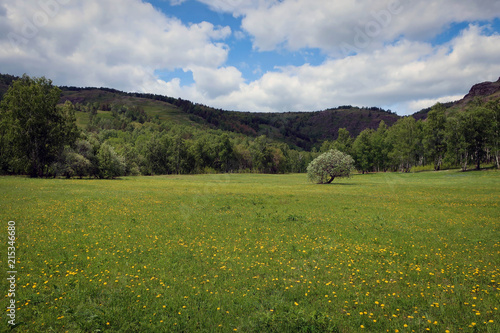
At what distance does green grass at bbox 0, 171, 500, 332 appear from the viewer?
23.4 feet

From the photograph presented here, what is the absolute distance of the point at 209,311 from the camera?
25.0ft

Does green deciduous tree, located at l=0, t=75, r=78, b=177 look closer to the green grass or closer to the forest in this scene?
the forest

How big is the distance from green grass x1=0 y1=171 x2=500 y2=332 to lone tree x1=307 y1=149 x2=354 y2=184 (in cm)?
3722

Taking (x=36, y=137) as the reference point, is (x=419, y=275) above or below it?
below

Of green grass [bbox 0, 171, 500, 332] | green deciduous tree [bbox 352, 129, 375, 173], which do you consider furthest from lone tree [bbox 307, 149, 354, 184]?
green deciduous tree [bbox 352, 129, 375, 173]

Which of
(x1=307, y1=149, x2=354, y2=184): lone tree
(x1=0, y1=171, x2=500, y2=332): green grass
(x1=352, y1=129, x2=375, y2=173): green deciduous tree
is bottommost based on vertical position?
(x1=0, y1=171, x2=500, y2=332): green grass

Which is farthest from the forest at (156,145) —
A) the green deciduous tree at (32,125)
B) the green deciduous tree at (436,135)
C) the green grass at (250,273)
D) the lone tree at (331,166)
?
the green grass at (250,273)

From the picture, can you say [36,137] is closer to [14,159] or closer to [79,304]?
[14,159]

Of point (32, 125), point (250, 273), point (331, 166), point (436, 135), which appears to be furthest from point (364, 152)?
point (250, 273)

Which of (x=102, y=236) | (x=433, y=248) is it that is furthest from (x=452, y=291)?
(x=102, y=236)

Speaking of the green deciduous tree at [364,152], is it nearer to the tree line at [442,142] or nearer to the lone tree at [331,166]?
the tree line at [442,142]

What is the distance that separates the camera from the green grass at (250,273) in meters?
7.14

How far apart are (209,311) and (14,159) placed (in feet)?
216

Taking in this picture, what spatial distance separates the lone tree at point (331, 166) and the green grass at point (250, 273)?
122 feet
